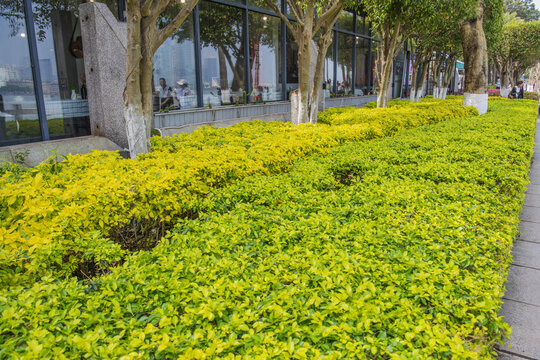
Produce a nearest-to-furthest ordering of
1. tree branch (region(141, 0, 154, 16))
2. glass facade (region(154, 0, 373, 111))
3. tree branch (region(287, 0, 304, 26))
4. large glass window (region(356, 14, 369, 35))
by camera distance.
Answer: tree branch (region(141, 0, 154, 16))
tree branch (region(287, 0, 304, 26))
glass facade (region(154, 0, 373, 111))
large glass window (region(356, 14, 369, 35))

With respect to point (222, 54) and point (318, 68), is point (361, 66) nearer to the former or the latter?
point (222, 54)

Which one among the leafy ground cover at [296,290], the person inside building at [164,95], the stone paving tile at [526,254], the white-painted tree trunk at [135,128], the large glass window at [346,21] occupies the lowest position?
the stone paving tile at [526,254]

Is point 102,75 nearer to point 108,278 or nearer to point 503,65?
point 108,278

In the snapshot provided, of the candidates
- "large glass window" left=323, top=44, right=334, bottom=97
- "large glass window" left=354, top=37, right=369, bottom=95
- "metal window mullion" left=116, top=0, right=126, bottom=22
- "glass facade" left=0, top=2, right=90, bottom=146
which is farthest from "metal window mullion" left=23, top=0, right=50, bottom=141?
"large glass window" left=354, top=37, right=369, bottom=95

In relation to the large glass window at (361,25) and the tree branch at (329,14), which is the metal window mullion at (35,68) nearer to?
the tree branch at (329,14)

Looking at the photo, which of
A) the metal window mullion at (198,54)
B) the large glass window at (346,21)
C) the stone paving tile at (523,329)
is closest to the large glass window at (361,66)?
the large glass window at (346,21)

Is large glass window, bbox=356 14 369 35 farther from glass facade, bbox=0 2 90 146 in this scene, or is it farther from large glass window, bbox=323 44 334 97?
glass facade, bbox=0 2 90 146

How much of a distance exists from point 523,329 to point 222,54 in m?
11.9

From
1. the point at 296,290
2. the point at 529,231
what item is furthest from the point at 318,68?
the point at 296,290

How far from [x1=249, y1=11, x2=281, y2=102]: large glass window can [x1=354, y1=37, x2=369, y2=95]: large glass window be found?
27.3 feet

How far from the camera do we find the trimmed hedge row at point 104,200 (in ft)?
10.6

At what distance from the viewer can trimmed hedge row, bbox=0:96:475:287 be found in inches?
127

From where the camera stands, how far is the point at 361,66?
76.1 ft

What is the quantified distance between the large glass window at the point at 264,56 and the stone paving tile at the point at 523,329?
1199 cm
